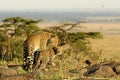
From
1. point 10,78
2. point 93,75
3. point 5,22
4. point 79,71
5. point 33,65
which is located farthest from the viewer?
point 5,22

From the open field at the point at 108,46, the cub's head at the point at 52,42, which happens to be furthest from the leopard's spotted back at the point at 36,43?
the open field at the point at 108,46

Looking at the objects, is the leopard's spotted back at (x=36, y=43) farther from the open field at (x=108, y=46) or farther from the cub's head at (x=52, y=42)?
the open field at (x=108, y=46)

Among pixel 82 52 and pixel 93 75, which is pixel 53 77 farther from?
pixel 82 52

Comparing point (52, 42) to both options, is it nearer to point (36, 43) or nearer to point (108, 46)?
point (36, 43)

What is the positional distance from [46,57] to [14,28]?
11659 millimetres

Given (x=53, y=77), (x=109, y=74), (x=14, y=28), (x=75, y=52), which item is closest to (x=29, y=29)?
(x=14, y=28)

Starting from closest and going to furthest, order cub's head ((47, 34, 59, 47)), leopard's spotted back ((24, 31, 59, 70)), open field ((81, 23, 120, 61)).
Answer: leopard's spotted back ((24, 31, 59, 70))
cub's head ((47, 34, 59, 47))
open field ((81, 23, 120, 61))

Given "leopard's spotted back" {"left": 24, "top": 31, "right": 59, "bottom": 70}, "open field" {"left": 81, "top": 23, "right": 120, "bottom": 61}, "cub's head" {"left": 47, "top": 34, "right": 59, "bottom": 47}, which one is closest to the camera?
"leopard's spotted back" {"left": 24, "top": 31, "right": 59, "bottom": 70}

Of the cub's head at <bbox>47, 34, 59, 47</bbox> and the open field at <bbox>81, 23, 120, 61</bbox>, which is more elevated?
the cub's head at <bbox>47, 34, 59, 47</bbox>

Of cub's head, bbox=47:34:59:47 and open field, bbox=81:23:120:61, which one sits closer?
cub's head, bbox=47:34:59:47

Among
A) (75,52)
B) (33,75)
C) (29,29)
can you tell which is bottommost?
(75,52)

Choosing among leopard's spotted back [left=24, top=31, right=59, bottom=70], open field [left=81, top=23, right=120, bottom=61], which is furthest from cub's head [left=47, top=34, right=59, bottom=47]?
open field [left=81, top=23, right=120, bottom=61]

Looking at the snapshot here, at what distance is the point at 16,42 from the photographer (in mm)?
23766

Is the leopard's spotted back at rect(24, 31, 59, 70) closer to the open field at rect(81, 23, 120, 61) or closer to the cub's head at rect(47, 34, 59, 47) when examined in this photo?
the cub's head at rect(47, 34, 59, 47)
